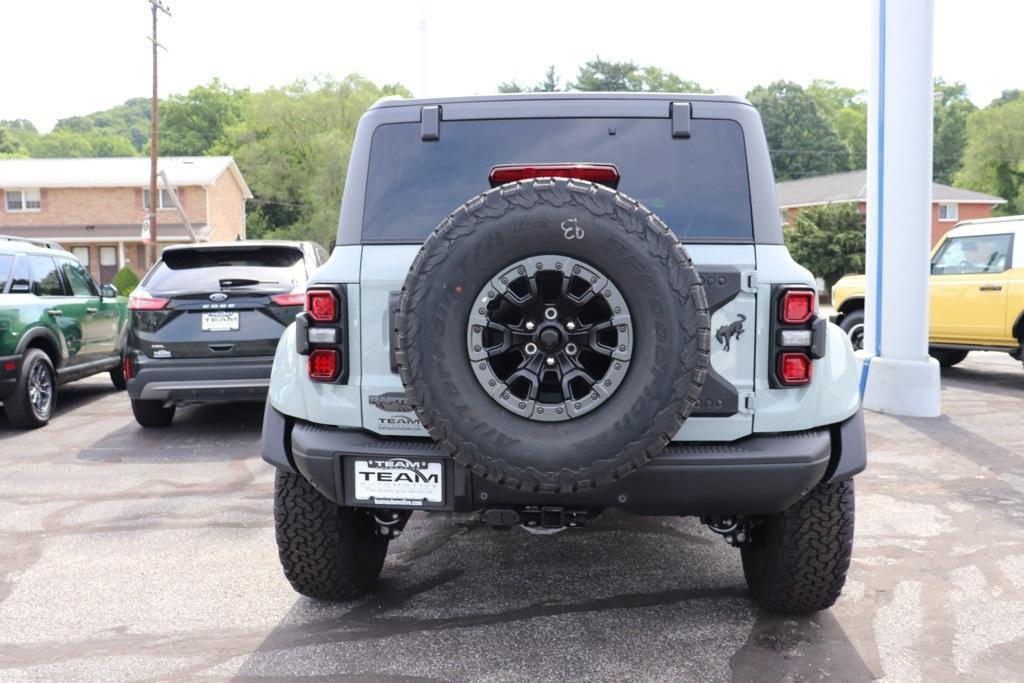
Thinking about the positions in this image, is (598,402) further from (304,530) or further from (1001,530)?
(1001,530)

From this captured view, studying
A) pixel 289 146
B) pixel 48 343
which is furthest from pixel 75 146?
pixel 48 343

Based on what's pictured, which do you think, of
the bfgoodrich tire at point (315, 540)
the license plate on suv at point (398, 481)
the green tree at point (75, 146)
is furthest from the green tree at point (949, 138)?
the green tree at point (75, 146)

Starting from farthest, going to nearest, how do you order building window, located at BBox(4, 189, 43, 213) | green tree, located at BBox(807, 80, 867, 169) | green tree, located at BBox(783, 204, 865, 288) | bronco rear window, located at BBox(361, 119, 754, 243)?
green tree, located at BBox(807, 80, 867, 169)
building window, located at BBox(4, 189, 43, 213)
green tree, located at BBox(783, 204, 865, 288)
bronco rear window, located at BBox(361, 119, 754, 243)

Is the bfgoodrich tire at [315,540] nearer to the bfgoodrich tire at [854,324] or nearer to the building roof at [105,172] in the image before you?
the bfgoodrich tire at [854,324]

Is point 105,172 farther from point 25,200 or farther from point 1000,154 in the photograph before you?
point 1000,154

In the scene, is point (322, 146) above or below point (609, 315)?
above

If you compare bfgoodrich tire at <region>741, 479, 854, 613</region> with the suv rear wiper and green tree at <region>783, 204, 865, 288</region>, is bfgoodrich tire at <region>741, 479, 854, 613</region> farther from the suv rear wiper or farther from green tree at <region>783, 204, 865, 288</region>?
green tree at <region>783, 204, 865, 288</region>

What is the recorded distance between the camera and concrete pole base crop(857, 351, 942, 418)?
26.7ft

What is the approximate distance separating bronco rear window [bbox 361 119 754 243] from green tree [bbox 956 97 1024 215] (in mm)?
61629

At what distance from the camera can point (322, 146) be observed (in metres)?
56.0

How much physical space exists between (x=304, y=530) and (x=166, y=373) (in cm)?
409

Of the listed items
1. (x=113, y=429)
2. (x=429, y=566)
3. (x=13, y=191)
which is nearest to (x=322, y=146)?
(x=13, y=191)

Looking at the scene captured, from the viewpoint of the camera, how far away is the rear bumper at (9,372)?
7488mm

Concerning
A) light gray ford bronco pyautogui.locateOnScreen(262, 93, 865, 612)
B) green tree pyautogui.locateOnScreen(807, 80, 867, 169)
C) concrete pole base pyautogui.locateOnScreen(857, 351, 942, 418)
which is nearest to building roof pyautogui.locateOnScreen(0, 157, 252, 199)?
concrete pole base pyautogui.locateOnScreen(857, 351, 942, 418)
